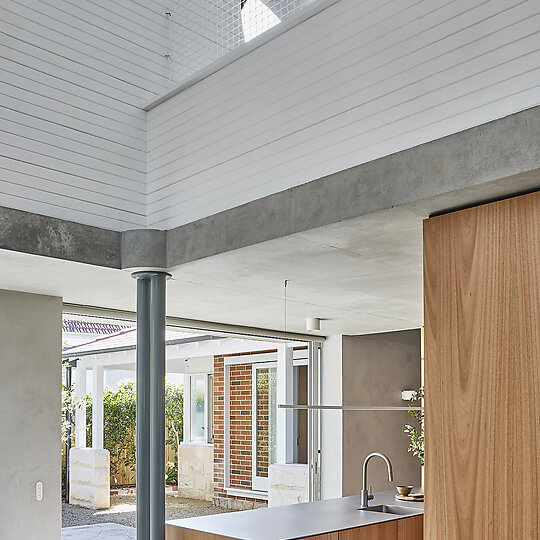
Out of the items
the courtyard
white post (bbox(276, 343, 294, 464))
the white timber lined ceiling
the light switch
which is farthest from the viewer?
white post (bbox(276, 343, 294, 464))

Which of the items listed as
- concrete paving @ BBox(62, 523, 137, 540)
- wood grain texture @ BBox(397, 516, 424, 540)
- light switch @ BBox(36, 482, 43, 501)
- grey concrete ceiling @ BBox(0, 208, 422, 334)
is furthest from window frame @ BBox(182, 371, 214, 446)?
wood grain texture @ BBox(397, 516, 424, 540)

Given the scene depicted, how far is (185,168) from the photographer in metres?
5.00

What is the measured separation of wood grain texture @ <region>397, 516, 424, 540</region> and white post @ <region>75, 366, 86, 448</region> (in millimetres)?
9317

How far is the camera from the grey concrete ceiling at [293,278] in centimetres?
432

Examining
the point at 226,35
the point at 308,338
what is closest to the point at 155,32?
the point at 226,35

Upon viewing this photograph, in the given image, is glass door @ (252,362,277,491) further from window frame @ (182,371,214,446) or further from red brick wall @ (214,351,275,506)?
window frame @ (182,371,214,446)

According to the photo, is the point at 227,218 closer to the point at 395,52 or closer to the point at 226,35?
the point at 395,52

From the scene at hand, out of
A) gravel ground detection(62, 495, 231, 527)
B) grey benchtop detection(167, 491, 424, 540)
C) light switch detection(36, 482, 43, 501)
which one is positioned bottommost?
gravel ground detection(62, 495, 231, 527)

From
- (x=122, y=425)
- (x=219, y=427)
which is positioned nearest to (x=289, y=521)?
(x=219, y=427)

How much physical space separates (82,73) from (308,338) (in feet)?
16.3

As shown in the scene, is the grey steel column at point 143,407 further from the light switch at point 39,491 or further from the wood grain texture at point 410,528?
the wood grain texture at point 410,528

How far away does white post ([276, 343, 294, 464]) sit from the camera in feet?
34.9

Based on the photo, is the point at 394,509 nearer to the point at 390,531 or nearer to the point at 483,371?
the point at 390,531

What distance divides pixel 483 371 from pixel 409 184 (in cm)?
92
